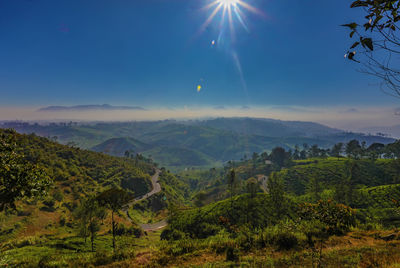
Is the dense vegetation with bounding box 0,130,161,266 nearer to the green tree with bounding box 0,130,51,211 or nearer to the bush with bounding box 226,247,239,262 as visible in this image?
the green tree with bounding box 0,130,51,211

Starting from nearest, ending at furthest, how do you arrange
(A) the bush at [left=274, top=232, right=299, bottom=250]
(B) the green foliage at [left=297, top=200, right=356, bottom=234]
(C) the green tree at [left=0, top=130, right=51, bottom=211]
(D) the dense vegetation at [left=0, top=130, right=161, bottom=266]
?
Result: 1. (C) the green tree at [left=0, top=130, right=51, bottom=211]
2. (D) the dense vegetation at [left=0, top=130, right=161, bottom=266]
3. (B) the green foliage at [left=297, top=200, right=356, bottom=234]
4. (A) the bush at [left=274, top=232, right=299, bottom=250]

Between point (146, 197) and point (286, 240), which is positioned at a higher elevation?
point (286, 240)

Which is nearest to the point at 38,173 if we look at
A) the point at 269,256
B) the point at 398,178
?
the point at 269,256

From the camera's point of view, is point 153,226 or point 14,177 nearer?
point 14,177

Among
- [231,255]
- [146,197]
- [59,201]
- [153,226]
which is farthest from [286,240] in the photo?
[146,197]

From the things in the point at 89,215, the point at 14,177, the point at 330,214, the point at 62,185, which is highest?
the point at 14,177

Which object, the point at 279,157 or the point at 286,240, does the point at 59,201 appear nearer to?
the point at 286,240

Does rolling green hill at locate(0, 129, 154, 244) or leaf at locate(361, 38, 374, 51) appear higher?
leaf at locate(361, 38, 374, 51)

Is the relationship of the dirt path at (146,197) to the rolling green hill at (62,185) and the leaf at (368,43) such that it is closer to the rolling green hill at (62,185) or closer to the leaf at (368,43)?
the rolling green hill at (62,185)

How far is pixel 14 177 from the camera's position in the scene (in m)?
7.34

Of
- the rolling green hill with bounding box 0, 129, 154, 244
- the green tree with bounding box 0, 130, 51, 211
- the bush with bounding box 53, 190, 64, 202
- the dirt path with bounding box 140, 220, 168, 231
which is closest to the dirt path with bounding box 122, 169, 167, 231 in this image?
the dirt path with bounding box 140, 220, 168, 231

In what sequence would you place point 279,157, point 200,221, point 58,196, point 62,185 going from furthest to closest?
point 279,157 < point 62,185 < point 58,196 < point 200,221

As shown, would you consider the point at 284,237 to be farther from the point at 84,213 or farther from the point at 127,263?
the point at 84,213

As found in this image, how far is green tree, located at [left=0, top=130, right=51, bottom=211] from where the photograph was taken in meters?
7.24
